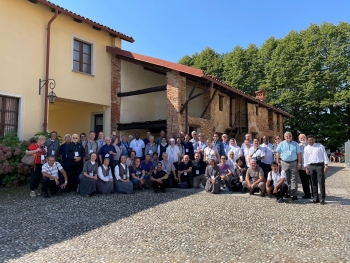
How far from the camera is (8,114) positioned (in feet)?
32.4

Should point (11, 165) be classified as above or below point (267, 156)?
below

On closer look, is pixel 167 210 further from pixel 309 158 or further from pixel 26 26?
pixel 26 26

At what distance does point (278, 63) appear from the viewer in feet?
90.9

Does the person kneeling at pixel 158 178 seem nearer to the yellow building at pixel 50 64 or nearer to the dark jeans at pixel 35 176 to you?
the dark jeans at pixel 35 176

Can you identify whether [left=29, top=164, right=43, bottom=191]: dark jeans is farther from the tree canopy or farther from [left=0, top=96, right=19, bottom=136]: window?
the tree canopy

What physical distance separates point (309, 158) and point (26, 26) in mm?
9712

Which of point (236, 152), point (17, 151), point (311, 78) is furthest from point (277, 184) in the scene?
point (311, 78)

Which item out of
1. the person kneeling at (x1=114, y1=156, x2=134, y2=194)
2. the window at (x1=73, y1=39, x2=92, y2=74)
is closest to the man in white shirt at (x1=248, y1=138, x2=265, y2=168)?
the person kneeling at (x1=114, y1=156, x2=134, y2=194)

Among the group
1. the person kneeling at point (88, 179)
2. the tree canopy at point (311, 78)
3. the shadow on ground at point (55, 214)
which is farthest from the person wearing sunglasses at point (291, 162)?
the tree canopy at point (311, 78)

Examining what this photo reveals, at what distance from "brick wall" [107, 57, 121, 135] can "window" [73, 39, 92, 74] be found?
1.11 m

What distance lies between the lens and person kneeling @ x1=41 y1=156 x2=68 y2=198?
7.53 metres

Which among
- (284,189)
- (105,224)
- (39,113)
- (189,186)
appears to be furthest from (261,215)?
(39,113)

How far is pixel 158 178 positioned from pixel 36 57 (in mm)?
6072

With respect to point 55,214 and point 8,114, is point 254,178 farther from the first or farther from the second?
point 8,114
